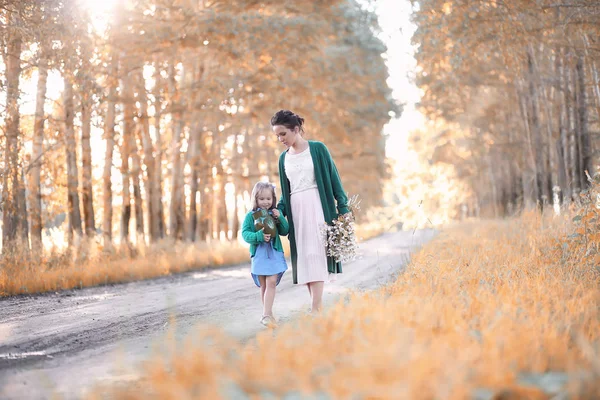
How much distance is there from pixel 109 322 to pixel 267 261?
6.82 feet

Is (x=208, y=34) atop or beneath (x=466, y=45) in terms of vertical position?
atop

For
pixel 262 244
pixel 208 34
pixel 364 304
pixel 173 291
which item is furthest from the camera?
pixel 208 34

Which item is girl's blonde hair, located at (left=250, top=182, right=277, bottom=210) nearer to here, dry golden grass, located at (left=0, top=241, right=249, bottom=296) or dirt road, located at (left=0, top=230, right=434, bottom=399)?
dirt road, located at (left=0, top=230, right=434, bottom=399)

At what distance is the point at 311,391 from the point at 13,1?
9069 mm

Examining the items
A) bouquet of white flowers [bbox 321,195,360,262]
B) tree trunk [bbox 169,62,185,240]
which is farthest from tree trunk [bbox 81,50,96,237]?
bouquet of white flowers [bbox 321,195,360,262]

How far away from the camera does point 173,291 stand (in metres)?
10.7

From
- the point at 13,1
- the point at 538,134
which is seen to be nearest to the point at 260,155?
the point at 538,134

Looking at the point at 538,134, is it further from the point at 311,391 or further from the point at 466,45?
the point at 311,391

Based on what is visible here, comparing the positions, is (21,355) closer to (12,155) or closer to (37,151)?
(12,155)

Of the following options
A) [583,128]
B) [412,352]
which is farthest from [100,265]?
[583,128]

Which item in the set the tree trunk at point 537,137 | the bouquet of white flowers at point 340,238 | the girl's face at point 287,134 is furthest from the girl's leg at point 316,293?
the tree trunk at point 537,137

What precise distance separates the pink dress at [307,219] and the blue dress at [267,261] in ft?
0.70

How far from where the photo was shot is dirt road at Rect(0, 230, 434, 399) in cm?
449

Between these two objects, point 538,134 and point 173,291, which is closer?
point 173,291
